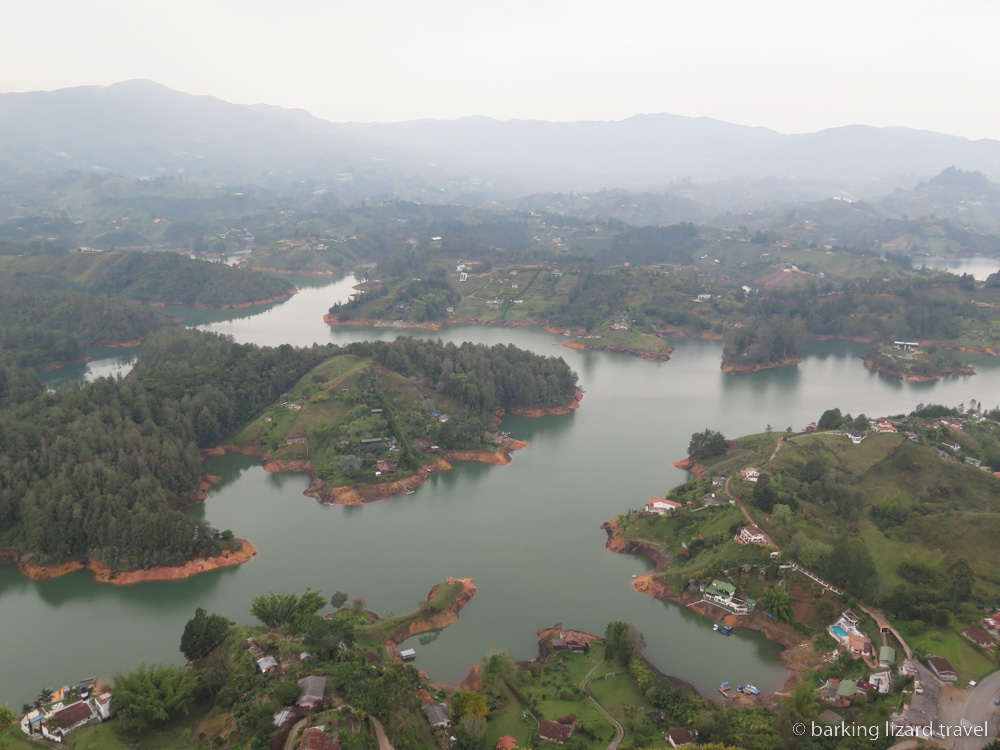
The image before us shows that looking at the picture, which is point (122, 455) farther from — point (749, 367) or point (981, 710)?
point (749, 367)

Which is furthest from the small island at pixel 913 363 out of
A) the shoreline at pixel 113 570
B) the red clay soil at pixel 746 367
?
the shoreline at pixel 113 570

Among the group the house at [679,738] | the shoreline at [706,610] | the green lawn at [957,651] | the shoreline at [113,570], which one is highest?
the green lawn at [957,651]

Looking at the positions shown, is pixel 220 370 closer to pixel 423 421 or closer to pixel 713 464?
pixel 423 421

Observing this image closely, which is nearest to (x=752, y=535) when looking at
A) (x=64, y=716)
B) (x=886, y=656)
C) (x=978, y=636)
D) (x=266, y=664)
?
(x=886, y=656)

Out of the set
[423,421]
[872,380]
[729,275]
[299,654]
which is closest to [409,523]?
[423,421]

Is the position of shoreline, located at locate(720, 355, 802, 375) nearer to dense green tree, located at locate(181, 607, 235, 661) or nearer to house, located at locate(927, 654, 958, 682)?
house, located at locate(927, 654, 958, 682)

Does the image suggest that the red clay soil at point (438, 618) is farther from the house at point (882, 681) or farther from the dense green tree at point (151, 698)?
the house at point (882, 681)
